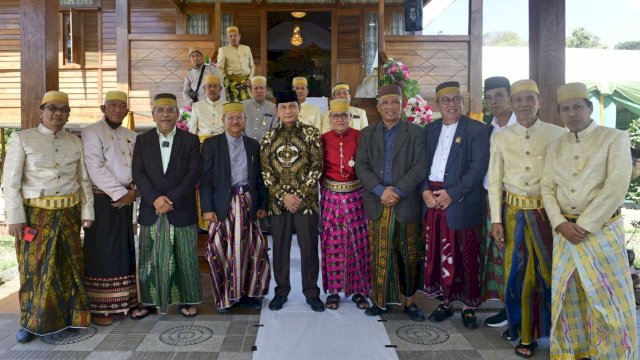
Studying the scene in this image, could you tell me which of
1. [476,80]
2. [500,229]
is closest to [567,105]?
[500,229]

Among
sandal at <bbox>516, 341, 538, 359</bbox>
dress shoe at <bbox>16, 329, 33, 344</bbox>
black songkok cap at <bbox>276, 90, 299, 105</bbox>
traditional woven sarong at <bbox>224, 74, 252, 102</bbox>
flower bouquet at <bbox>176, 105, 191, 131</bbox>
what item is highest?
traditional woven sarong at <bbox>224, 74, 252, 102</bbox>

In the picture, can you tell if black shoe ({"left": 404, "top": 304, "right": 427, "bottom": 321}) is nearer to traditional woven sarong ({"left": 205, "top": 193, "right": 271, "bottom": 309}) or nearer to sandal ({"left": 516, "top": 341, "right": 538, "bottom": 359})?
sandal ({"left": 516, "top": 341, "right": 538, "bottom": 359})

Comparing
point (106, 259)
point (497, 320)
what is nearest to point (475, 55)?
point (497, 320)

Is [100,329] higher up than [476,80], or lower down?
lower down

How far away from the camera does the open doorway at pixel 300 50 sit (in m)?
14.0

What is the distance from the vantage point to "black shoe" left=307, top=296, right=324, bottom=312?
3961 millimetres

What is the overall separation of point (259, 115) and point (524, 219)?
350cm

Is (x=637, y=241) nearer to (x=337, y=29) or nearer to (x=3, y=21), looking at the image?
(x=337, y=29)

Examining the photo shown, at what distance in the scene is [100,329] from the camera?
3674 mm

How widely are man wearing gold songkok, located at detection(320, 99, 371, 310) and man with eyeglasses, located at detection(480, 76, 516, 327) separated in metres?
0.97

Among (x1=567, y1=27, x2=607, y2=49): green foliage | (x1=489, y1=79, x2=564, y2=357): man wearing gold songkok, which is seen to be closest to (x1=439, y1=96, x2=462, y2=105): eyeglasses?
(x1=489, y1=79, x2=564, y2=357): man wearing gold songkok

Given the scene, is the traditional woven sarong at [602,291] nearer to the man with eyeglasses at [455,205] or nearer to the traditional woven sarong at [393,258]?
the man with eyeglasses at [455,205]

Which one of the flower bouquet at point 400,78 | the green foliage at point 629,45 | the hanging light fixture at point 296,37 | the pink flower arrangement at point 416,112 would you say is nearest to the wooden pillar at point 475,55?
the flower bouquet at point 400,78

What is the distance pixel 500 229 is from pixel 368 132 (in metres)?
1.28
